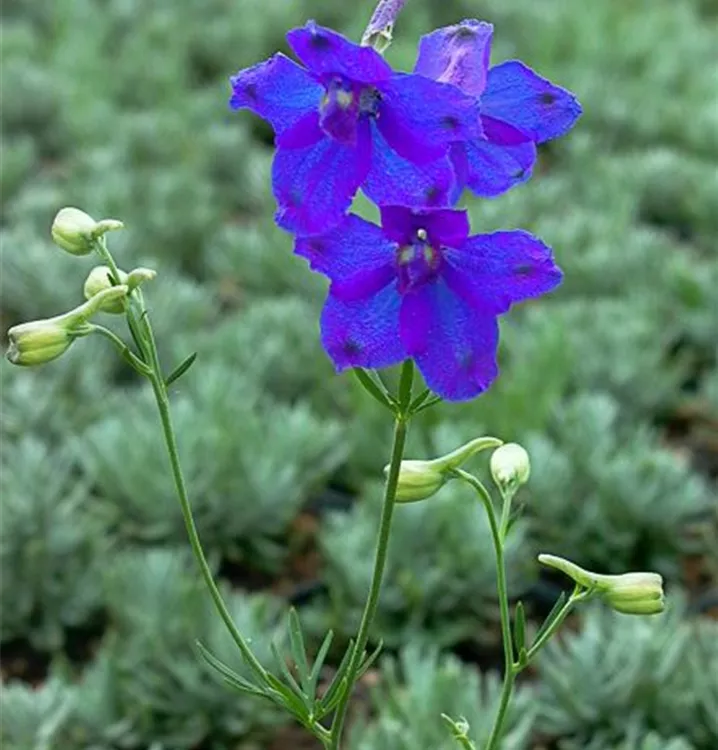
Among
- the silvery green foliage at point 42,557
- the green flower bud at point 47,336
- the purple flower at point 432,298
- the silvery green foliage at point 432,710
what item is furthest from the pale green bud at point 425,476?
the silvery green foliage at point 42,557

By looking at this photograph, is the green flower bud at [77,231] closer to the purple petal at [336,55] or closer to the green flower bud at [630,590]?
the purple petal at [336,55]

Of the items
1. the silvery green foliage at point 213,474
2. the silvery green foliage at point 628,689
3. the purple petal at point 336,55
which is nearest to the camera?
the purple petal at point 336,55

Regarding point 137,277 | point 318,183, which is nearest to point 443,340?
point 318,183

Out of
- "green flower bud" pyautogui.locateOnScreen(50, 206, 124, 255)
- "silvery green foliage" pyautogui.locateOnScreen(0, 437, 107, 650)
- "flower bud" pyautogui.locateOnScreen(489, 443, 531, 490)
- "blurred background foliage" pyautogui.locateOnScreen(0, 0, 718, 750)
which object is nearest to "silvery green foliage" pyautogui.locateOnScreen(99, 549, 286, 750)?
"blurred background foliage" pyautogui.locateOnScreen(0, 0, 718, 750)

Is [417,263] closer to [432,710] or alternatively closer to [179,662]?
[432,710]

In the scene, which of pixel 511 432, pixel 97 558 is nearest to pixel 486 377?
pixel 97 558

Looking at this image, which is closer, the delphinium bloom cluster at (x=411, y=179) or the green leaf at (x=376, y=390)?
the delphinium bloom cluster at (x=411, y=179)
